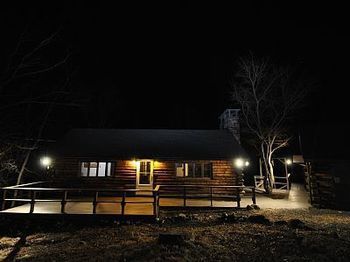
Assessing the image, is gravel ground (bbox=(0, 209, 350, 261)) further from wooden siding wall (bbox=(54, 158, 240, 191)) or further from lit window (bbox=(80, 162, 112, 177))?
lit window (bbox=(80, 162, 112, 177))

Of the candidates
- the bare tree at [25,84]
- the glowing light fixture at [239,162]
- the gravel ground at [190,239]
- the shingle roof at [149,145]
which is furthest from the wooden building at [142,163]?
the gravel ground at [190,239]

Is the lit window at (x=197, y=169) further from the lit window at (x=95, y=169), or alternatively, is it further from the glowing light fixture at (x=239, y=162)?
the lit window at (x=95, y=169)

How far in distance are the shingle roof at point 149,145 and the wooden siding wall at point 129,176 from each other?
809mm

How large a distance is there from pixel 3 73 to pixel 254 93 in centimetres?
1595

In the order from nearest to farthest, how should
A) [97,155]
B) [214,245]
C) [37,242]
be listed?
[214,245] < [37,242] < [97,155]

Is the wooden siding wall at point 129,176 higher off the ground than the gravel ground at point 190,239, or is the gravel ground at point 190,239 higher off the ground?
the wooden siding wall at point 129,176

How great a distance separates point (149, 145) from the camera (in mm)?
16734

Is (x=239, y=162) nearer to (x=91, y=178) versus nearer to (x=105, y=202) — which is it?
(x=105, y=202)

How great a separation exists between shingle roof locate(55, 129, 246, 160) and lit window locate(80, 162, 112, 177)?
113cm

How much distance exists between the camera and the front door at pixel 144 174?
1580cm

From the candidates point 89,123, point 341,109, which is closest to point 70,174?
point 89,123

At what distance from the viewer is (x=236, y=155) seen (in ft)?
50.8

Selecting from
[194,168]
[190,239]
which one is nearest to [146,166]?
[194,168]

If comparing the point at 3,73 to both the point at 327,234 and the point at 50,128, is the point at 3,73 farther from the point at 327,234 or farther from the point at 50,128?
the point at 50,128
